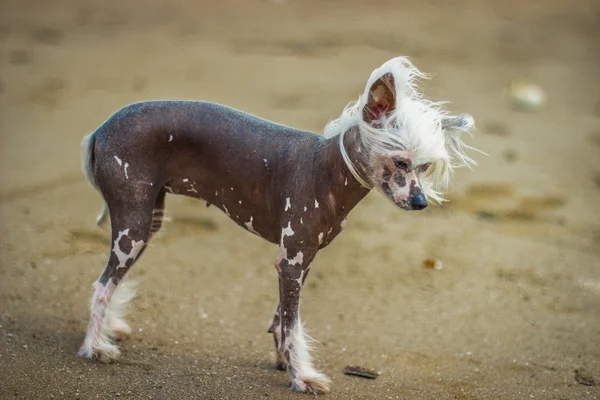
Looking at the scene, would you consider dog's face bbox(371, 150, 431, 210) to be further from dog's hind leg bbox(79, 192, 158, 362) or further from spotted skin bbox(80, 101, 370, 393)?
dog's hind leg bbox(79, 192, 158, 362)

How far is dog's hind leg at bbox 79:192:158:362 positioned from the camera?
4.07 m

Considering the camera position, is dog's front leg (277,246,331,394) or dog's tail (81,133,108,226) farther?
dog's tail (81,133,108,226)

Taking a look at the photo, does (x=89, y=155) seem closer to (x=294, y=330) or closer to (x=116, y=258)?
(x=116, y=258)

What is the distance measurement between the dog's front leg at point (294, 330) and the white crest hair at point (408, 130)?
545 mm

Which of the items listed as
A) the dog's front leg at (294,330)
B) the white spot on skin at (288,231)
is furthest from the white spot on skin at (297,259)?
the white spot on skin at (288,231)

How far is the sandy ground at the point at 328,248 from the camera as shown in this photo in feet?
14.3

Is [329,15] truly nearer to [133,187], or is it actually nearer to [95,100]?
[95,100]

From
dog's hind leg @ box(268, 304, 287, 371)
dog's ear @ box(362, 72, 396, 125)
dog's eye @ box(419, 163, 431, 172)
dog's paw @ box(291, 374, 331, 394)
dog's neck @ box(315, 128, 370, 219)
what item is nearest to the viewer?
dog's ear @ box(362, 72, 396, 125)

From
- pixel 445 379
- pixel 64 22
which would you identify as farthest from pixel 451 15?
pixel 445 379

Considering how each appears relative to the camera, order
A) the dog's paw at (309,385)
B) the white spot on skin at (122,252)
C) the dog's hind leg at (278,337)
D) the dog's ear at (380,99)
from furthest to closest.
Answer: the dog's hind leg at (278,337) → the white spot on skin at (122,252) → the dog's paw at (309,385) → the dog's ear at (380,99)

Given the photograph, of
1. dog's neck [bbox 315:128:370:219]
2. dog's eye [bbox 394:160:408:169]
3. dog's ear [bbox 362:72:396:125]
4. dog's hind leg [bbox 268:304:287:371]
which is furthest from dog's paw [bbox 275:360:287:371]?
dog's ear [bbox 362:72:396:125]

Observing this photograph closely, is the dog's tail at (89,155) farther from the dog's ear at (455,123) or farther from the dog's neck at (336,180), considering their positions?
the dog's ear at (455,123)

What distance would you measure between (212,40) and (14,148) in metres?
4.52

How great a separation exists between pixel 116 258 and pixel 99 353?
0.51 m
